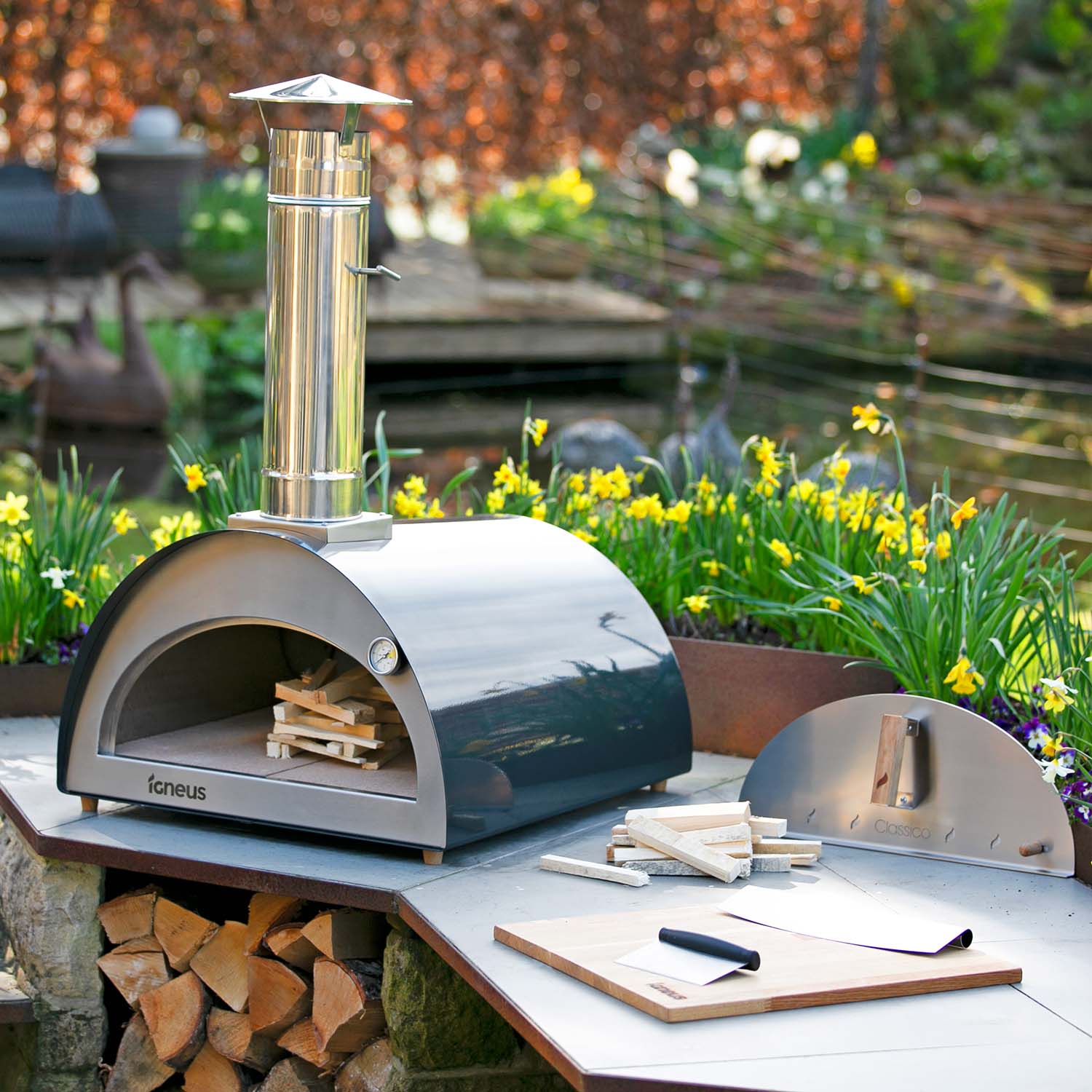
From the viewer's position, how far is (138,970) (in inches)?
Answer: 119

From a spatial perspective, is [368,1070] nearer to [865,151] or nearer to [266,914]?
[266,914]

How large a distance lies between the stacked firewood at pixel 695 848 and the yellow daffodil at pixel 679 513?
34.6 inches

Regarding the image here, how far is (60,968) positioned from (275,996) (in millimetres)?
454

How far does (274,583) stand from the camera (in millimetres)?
2877

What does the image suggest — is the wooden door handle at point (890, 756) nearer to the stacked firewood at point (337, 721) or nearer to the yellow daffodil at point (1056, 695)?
the yellow daffodil at point (1056, 695)

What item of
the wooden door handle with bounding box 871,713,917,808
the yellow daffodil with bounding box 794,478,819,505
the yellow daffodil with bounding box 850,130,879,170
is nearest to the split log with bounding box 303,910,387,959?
the wooden door handle with bounding box 871,713,917,808

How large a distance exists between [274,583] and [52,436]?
19.1 feet

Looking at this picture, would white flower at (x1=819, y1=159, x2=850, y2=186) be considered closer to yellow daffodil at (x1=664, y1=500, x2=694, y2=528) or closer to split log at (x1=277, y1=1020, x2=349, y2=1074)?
yellow daffodil at (x1=664, y1=500, x2=694, y2=528)

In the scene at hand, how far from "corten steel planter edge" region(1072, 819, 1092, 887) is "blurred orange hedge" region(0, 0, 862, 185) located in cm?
1066

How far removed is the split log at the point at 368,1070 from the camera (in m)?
2.73

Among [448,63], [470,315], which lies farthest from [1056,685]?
[448,63]

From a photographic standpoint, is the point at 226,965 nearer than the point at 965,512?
Yes

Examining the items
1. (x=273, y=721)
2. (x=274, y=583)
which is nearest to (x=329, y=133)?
(x=274, y=583)

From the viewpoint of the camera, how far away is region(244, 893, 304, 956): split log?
2.89 m
